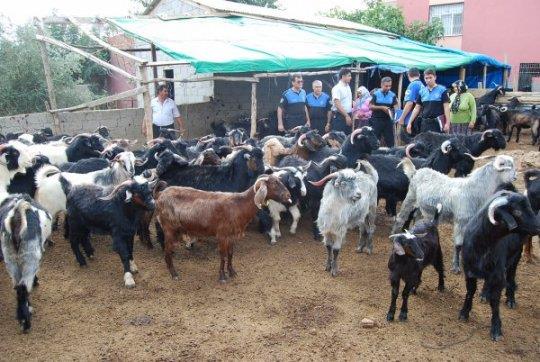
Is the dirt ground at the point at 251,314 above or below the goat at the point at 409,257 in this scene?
below

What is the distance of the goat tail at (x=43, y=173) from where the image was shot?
602cm

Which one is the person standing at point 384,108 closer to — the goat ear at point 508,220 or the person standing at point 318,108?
the person standing at point 318,108

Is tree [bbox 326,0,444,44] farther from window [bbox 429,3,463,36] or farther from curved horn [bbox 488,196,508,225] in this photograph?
curved horn [bbox 488,196,508,225]

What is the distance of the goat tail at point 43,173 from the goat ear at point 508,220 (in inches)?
220

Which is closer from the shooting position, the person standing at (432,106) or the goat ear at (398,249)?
the goat ear at (398,249)

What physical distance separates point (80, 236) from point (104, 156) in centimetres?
217

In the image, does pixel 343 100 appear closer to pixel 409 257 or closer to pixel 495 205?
pixel 409 257

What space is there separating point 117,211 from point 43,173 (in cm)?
171

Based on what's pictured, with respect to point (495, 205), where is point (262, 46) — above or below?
above

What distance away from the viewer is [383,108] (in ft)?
30.3

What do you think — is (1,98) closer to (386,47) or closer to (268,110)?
(268,110)

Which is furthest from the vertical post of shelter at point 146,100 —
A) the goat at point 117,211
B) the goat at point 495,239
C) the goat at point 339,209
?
the goat at point 495,239

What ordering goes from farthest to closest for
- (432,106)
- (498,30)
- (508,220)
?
(498,30) < (432,106) < (508,220)

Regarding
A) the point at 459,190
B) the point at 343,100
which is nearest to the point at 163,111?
the point at 343,100
